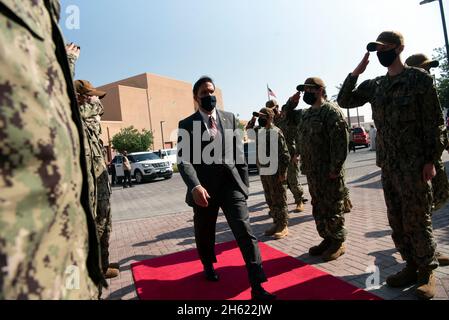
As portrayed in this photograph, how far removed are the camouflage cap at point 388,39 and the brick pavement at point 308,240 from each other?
220 centimetres

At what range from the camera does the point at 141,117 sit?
65.8 metres

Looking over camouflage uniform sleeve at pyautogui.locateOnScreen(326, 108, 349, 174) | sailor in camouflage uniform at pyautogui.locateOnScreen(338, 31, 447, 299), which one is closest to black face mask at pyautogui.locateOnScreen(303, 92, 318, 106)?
camouflage uniform sleeve at pyautogui.locateOnScreen(326, 108, 349, 174)

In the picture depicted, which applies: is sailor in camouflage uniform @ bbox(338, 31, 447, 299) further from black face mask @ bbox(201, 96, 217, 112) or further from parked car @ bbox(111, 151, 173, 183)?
parked car @ bbox(111, 151, 173, 183)

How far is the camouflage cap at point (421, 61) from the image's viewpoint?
3.82 metres

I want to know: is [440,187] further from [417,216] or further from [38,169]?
[38,169]

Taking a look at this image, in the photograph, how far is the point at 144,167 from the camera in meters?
20.1

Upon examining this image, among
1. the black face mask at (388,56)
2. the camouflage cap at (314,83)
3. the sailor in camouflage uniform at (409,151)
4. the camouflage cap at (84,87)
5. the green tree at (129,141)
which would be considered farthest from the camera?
the green tree at (129,141)

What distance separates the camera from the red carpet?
10.4ft

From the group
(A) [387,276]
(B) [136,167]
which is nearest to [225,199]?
(A) [387,276]

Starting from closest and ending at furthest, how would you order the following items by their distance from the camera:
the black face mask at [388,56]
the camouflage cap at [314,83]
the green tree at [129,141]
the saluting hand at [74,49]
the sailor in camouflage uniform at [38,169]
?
the sailor in camouflage uniform at [38,169] → the saluting hand at [74,49] → the black face mask at [388,56] → the camouflage cap at [314,83] → the green tree at [129,141]

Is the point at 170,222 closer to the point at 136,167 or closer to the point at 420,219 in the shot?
the point at 420,219

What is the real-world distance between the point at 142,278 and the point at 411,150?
319cm

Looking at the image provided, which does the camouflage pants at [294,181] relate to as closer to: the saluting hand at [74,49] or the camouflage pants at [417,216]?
the camouflage pants at [417,216]

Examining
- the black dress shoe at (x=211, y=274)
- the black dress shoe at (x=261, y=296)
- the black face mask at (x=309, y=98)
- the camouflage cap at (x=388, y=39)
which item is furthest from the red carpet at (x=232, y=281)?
the camouflage cap at (x=388, y=39)
